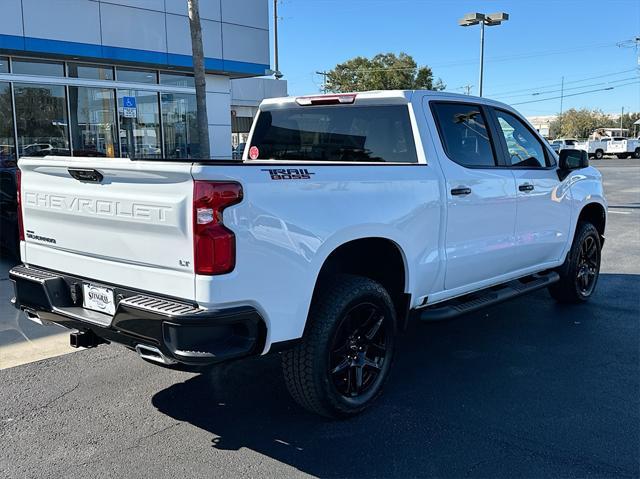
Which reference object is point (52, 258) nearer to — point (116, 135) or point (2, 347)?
point (2, 347)

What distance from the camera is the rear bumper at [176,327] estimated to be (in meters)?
2.97

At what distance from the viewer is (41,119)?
13930 mm

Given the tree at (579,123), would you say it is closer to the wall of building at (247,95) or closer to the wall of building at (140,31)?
the wall of building at (247,95)

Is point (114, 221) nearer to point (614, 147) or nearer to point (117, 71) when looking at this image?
point (117, 71)

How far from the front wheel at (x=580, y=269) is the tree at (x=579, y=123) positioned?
105365 mm

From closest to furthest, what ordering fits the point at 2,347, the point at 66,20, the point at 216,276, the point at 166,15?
1. the point at 216,276
2. the point at 2,347
3. the point at 66,20
4. the point at 166,15

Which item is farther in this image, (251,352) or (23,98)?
(23,98)

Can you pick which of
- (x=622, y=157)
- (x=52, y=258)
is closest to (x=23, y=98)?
(x=52, y=258)

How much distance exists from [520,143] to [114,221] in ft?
12.3

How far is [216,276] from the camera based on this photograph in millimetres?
2984

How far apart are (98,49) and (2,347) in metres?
10.5

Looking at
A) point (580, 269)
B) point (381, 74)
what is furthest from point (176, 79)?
point (381, 74)

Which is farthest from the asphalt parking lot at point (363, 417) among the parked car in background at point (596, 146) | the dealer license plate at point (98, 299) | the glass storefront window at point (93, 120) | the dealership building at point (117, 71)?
the parked car in background at point (596, 146)

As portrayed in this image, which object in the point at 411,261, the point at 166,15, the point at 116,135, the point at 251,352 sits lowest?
the point at 251,352
